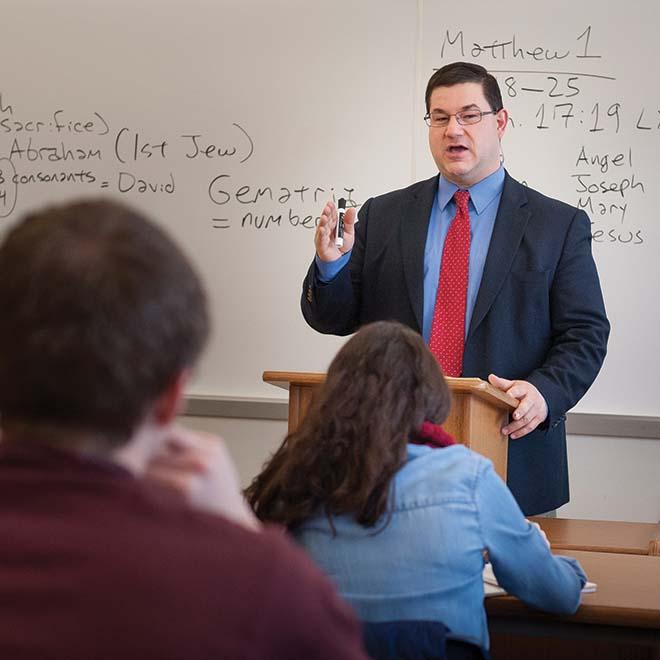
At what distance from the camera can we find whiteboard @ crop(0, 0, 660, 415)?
405cm

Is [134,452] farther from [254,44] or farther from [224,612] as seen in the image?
[254,44]

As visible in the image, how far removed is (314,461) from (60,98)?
123 inches

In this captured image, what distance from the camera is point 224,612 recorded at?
0.79 meters

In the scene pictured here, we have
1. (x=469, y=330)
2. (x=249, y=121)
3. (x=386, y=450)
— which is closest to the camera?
(x=386, y=450)

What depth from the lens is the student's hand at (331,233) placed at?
9.11ft

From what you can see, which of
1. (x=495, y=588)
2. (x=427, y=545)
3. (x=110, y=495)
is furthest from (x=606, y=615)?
(x=110, y=495)

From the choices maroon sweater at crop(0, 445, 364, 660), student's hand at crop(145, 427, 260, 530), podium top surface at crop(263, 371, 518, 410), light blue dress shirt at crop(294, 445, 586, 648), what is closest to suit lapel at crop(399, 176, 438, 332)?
podium top surface at crop(263, 371, 518, 410)

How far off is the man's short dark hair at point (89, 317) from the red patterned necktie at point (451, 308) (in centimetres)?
216

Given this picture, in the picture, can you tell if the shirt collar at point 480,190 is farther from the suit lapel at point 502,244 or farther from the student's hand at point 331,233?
the student's hand at point 331,233

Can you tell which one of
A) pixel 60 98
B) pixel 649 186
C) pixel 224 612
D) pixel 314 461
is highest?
pixel 60 98

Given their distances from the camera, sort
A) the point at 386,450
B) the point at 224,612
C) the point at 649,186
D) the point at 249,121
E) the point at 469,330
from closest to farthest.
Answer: the point at 224,612 < the point at 386,450 < the point at 469,330 < the point at 649,186 < the point at 249,121

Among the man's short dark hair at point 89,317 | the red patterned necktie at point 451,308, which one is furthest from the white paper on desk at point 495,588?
the man's short dark hair at point 89,317

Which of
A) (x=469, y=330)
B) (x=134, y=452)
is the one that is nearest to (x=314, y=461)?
(x=134, y=452)

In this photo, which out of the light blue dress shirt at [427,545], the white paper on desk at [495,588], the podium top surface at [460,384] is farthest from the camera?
the podium top surface at [460,384]
